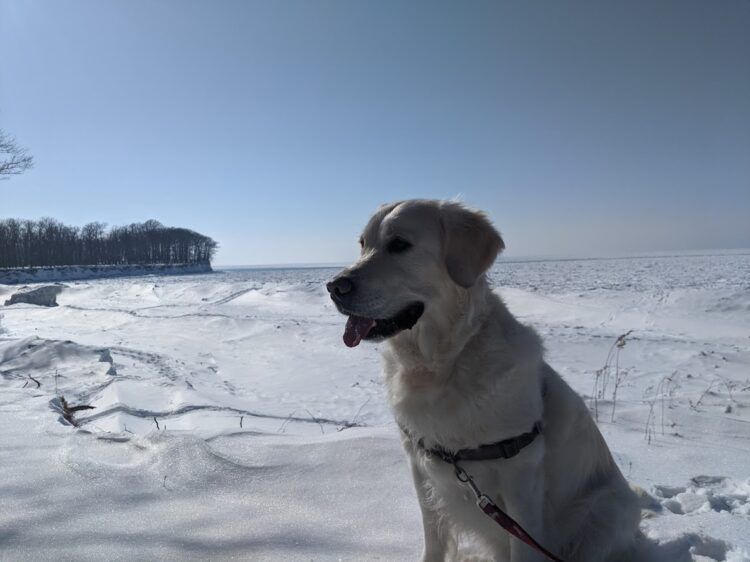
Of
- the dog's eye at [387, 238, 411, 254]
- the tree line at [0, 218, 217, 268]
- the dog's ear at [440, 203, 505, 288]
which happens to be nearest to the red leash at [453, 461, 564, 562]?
the dog's ear at [440, 203, 505, 288]

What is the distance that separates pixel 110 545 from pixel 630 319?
1364 centimetres

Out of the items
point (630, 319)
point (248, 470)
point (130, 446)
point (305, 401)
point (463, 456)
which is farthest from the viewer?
point (630, 319)

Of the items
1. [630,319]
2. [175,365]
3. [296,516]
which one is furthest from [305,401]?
[630,319]

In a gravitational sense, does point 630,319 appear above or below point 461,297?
below

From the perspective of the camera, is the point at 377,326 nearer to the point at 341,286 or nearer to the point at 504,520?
the point at 341,286

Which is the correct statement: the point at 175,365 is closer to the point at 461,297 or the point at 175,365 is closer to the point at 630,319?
the point at 461,297

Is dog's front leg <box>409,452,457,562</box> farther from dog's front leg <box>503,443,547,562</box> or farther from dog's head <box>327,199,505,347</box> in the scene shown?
dog's head <box>327,199,505,347</box>

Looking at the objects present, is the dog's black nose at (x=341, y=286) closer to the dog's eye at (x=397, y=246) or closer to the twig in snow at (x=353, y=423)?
the dog's eye at (x=397, y=246)

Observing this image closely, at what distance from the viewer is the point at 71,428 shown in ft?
11.1

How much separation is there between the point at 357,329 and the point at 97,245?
92.7 meters

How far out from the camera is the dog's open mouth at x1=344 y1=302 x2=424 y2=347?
2207mm

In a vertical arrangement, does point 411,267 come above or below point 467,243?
below

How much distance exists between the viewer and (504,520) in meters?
1.84

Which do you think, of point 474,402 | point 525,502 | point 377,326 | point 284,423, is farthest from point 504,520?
point 284,423
